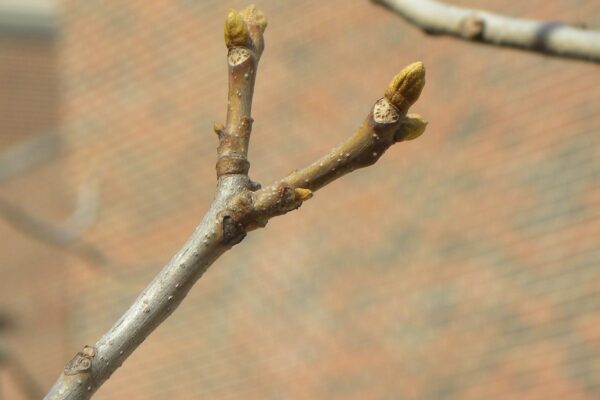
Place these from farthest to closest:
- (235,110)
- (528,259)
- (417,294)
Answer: (417,294) < (528,259) < (235,110)

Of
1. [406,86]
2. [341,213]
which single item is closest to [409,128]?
[406,86]

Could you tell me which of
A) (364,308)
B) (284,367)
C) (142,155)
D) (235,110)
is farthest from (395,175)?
(235,110)

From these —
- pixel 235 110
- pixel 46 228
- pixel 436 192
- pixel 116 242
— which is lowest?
pixel 235 110

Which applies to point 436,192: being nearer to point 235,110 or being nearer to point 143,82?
point 143,82

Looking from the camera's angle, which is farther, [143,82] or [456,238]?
[143,82]

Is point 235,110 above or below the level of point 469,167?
below

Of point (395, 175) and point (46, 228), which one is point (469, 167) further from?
point (46, 228)

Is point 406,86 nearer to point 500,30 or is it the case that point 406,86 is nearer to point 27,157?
point 500,30

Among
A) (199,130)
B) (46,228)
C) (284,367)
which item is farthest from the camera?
(199,130)
